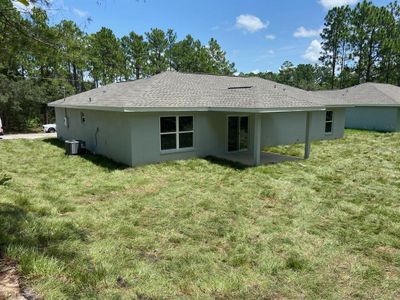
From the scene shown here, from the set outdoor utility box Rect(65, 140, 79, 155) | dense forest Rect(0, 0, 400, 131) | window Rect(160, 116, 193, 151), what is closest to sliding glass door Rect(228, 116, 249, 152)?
window Rect(160, 116, 193, 151)

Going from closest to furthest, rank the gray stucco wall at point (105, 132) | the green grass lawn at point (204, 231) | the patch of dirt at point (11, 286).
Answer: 1. the patch of dirt at point (11, 286)
2. the green grass lawn at point (204, 231)
3. the gray stucco wall at point (105, 132)

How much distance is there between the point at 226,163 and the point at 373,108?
57.3 feet

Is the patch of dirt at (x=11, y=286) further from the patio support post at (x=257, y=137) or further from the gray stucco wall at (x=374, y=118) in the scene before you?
the gray stucco wall at (x=374, y=118)

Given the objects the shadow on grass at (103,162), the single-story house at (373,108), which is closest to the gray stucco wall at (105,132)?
the shadow on grass at (103,162)

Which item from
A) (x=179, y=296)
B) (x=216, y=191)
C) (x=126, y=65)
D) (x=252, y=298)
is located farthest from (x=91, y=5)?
(x=126, y=65)

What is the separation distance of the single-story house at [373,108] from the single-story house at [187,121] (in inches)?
357

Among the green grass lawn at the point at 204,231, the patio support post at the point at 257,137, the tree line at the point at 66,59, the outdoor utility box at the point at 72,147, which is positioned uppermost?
the tree line at the point at 66,59

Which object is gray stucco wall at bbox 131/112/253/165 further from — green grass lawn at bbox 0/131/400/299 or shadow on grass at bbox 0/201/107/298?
shadow on grass at bbox 0/201/107/298

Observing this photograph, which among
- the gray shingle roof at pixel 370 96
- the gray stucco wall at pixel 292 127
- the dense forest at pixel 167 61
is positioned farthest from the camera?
the dense forest at pixel 167 61

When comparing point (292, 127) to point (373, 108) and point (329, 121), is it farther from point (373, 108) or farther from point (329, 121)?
point (373, 108)

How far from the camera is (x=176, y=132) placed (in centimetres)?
1211

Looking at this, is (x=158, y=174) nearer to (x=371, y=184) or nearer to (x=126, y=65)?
(x=371, y=184)

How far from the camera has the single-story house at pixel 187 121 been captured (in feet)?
36.7

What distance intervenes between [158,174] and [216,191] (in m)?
2.65
